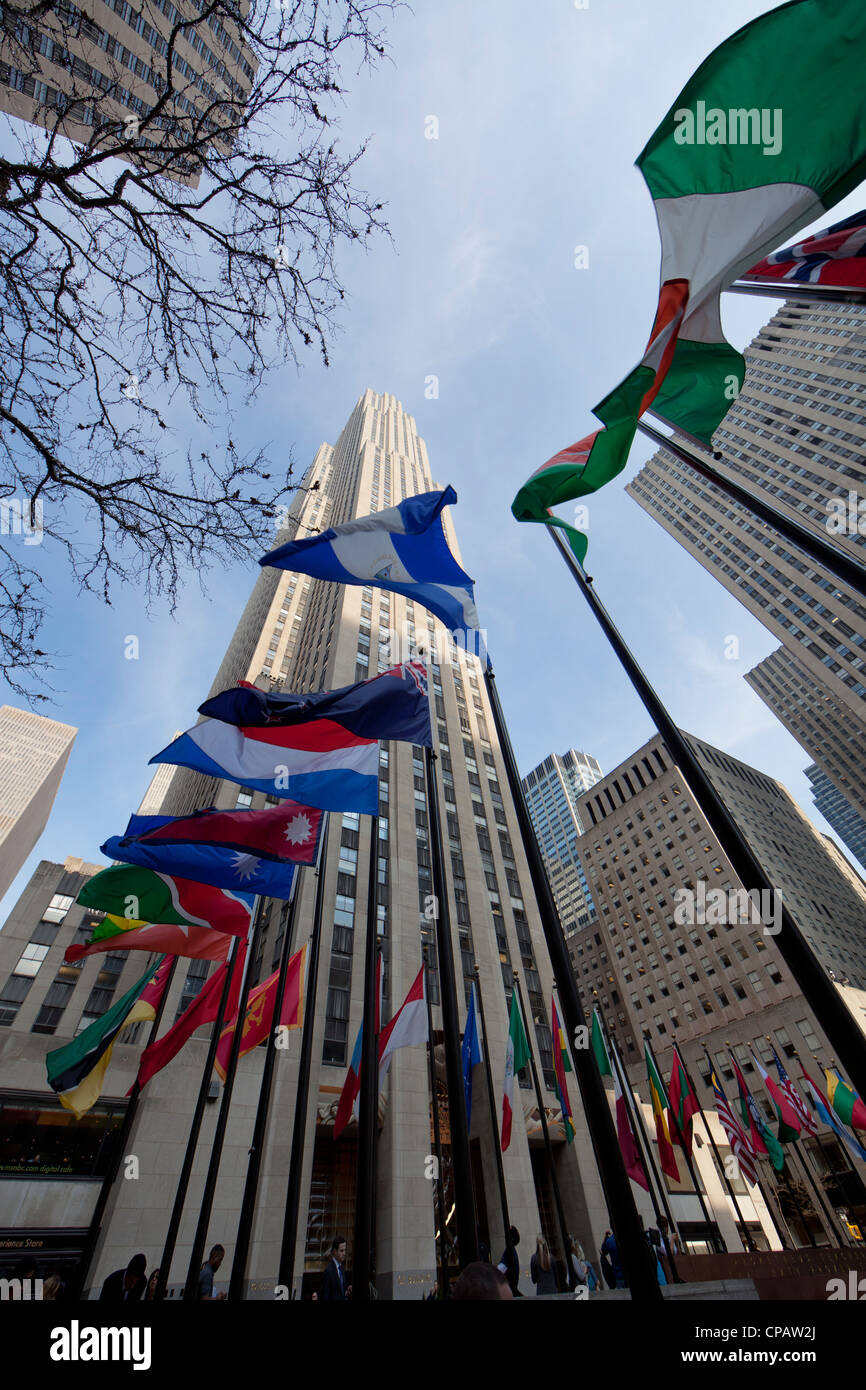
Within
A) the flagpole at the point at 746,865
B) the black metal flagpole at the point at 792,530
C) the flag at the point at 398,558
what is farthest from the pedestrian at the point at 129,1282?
the black metal flagpole at the point at 792,530

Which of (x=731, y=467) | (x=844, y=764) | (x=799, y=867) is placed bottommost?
(x=799, y=867)

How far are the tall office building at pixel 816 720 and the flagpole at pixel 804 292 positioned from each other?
98.4 meters

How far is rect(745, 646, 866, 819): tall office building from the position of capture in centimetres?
9925

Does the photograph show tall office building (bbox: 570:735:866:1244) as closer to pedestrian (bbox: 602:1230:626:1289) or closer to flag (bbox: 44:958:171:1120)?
pedestrian (bbox: 602:1230:626:1289)

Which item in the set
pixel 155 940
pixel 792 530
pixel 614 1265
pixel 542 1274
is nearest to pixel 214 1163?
pixel 155 940

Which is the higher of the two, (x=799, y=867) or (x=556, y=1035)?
(x=799, y=867)

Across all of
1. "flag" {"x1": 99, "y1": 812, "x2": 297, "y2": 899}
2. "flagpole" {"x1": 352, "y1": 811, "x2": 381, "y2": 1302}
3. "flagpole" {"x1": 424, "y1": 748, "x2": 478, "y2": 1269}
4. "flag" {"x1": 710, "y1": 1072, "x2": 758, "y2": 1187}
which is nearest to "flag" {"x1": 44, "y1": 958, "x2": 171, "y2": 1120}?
"flag" {"x1": 99, "y1": 812, "x2": 297, "y2": 899}

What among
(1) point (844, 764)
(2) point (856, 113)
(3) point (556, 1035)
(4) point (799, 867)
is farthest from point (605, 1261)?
(1) point (844, 764)

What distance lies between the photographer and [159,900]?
1380 cm

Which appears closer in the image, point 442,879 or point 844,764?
point 442,879

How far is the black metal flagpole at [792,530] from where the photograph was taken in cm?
614

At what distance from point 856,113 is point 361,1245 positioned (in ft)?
44.1
